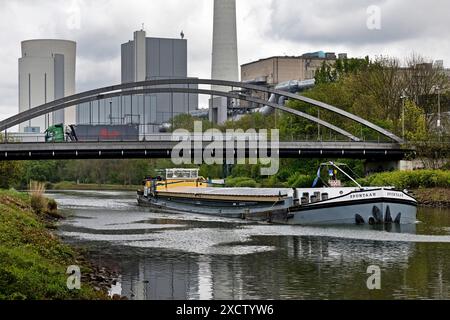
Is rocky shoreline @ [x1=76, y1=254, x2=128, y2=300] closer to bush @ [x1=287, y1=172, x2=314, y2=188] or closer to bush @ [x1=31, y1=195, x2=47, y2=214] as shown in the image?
bush @ [x1=31, y1=195, x2=47, y2=214]

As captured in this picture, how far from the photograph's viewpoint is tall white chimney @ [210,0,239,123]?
153 m

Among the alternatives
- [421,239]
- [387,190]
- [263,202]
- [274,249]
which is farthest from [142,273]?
[263,202]

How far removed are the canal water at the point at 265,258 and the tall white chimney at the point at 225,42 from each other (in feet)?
355

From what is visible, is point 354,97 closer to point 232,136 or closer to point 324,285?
point 232,136

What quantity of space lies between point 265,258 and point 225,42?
127646 mm

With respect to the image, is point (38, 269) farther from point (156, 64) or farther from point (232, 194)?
point (156, 64)

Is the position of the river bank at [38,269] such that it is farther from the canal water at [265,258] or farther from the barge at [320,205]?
the barge at [320,205]

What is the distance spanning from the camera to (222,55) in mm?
157625

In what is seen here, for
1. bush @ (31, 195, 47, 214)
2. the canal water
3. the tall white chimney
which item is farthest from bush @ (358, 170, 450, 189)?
the tall white chimney

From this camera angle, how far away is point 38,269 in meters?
21.0

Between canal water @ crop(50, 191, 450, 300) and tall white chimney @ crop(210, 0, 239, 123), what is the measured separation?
108 meters

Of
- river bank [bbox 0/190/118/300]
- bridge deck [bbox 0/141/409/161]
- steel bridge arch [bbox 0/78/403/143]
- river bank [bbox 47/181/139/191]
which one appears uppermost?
steel bridge arch [bbox 0/78/403/143]

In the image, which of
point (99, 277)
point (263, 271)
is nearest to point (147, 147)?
point (263, 271)
